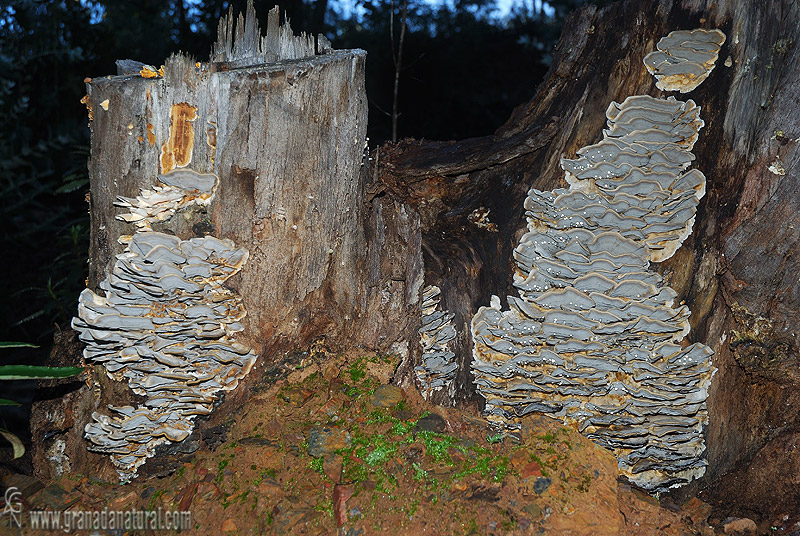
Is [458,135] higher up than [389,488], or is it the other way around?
[458,135]

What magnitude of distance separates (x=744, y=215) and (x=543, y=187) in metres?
0.87

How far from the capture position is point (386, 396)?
257 centimetres

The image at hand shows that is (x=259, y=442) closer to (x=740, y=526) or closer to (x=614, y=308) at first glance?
(x=614, y=308)

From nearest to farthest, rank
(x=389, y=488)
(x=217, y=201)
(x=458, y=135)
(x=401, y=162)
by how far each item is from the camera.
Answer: (x=389, y=488) < (x=217, y=201) < (x=401, y=162) < (x=458, y=135)

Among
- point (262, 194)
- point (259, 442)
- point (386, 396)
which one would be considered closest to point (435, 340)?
point (386, 396)

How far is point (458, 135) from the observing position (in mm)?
8836

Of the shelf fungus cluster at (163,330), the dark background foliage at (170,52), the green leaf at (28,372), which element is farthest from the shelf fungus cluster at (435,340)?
the dark background foliage at (170,52)

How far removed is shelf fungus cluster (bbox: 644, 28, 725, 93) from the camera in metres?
2.48

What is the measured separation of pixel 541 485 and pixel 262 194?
163 cm

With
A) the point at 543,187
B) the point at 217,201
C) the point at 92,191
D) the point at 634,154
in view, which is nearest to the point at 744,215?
the point at 634,154

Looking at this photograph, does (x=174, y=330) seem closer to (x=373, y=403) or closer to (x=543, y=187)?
(x=373, y=403)

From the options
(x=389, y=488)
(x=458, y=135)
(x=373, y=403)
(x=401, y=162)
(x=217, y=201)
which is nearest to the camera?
(x=389, y=488)

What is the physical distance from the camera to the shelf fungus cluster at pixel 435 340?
2721mm

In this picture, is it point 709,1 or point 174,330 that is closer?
point 174,330
